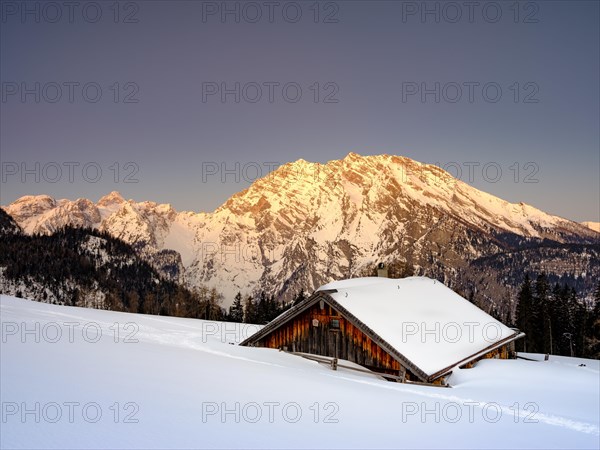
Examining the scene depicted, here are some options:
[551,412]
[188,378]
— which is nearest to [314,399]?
[188,378]

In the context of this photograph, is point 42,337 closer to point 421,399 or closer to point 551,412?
point 421,399

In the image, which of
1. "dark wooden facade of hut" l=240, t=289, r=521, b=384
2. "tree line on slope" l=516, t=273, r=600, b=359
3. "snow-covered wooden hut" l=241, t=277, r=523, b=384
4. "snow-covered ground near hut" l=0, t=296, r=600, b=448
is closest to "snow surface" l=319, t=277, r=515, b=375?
"snow-covered wooden hut" l=241, t=277, r=523, b=384

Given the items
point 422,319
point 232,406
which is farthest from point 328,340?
point 232,406

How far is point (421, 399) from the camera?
40.7 feet

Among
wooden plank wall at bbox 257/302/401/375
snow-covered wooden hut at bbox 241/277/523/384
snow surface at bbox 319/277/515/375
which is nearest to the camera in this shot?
snow-covered wooden hut at bbox 241/277/523/384

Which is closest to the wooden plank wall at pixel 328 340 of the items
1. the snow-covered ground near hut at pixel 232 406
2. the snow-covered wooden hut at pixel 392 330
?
the snow-covered wooden hut at pixel 392 330

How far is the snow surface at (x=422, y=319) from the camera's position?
20.5 metres

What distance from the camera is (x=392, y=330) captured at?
21.6 metres

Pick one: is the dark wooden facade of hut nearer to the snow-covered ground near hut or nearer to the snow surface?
the snow surface

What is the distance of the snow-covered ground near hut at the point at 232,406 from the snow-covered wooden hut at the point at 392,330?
4.06m

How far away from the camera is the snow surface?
2048 cm

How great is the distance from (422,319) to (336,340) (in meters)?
4.27

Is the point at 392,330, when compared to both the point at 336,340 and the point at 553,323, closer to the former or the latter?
the point at 336,340

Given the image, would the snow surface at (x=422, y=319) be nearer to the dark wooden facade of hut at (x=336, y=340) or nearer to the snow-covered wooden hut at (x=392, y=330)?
the snow-covered wooden hut at (x=392, y=330)
